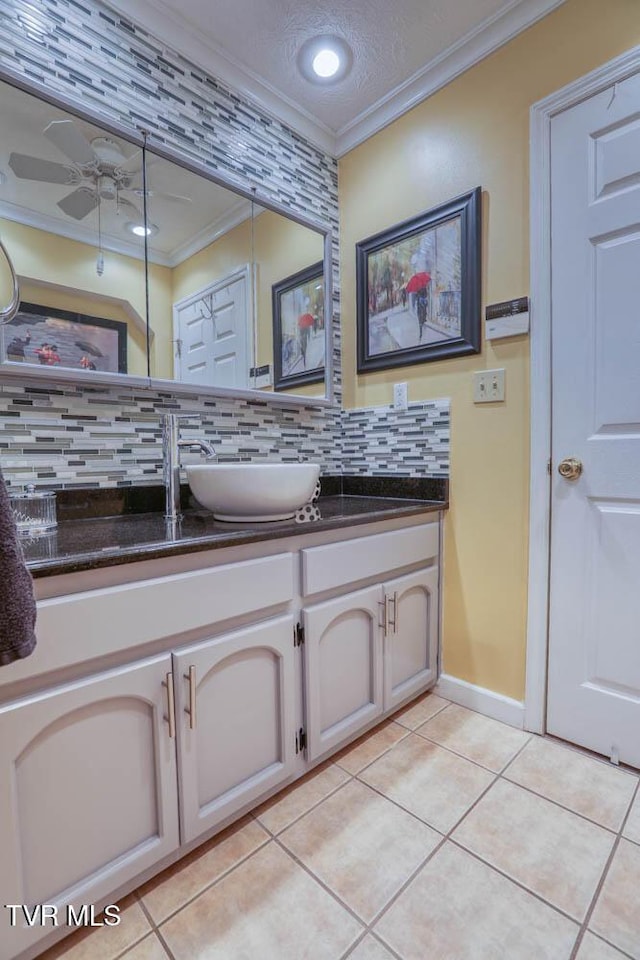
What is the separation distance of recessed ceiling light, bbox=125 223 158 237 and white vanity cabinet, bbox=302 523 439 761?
1.09 m

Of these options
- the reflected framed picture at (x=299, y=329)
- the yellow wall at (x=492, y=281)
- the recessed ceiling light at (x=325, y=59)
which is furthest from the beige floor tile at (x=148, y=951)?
the recessed ceiling light at (x=325, y=59)

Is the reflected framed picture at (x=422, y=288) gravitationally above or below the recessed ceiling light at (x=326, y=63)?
below

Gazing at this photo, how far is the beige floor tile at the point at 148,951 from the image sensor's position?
82 cm

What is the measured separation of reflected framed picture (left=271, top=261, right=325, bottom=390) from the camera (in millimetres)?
1774

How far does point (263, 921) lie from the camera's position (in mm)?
888

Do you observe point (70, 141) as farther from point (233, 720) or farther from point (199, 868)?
point (199, 868)

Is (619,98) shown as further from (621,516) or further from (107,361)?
(107,361)

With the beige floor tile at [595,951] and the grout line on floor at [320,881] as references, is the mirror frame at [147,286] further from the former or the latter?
the beige floor tile at [595,951]

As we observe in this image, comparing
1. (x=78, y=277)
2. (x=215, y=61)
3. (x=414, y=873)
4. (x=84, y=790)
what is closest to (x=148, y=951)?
(x=84, y=790)

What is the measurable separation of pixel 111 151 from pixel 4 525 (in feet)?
4.27

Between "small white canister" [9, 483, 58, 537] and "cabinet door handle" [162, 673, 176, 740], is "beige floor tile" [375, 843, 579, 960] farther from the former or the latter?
"small white canister" [9, 483, 58, 537]

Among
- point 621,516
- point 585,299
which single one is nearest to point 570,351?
point 585,299

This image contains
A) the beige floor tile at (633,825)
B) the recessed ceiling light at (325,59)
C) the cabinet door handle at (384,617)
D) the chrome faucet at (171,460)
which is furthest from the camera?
the recessed ceiling light at (325,59)

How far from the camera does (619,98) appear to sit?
1.23 meters
